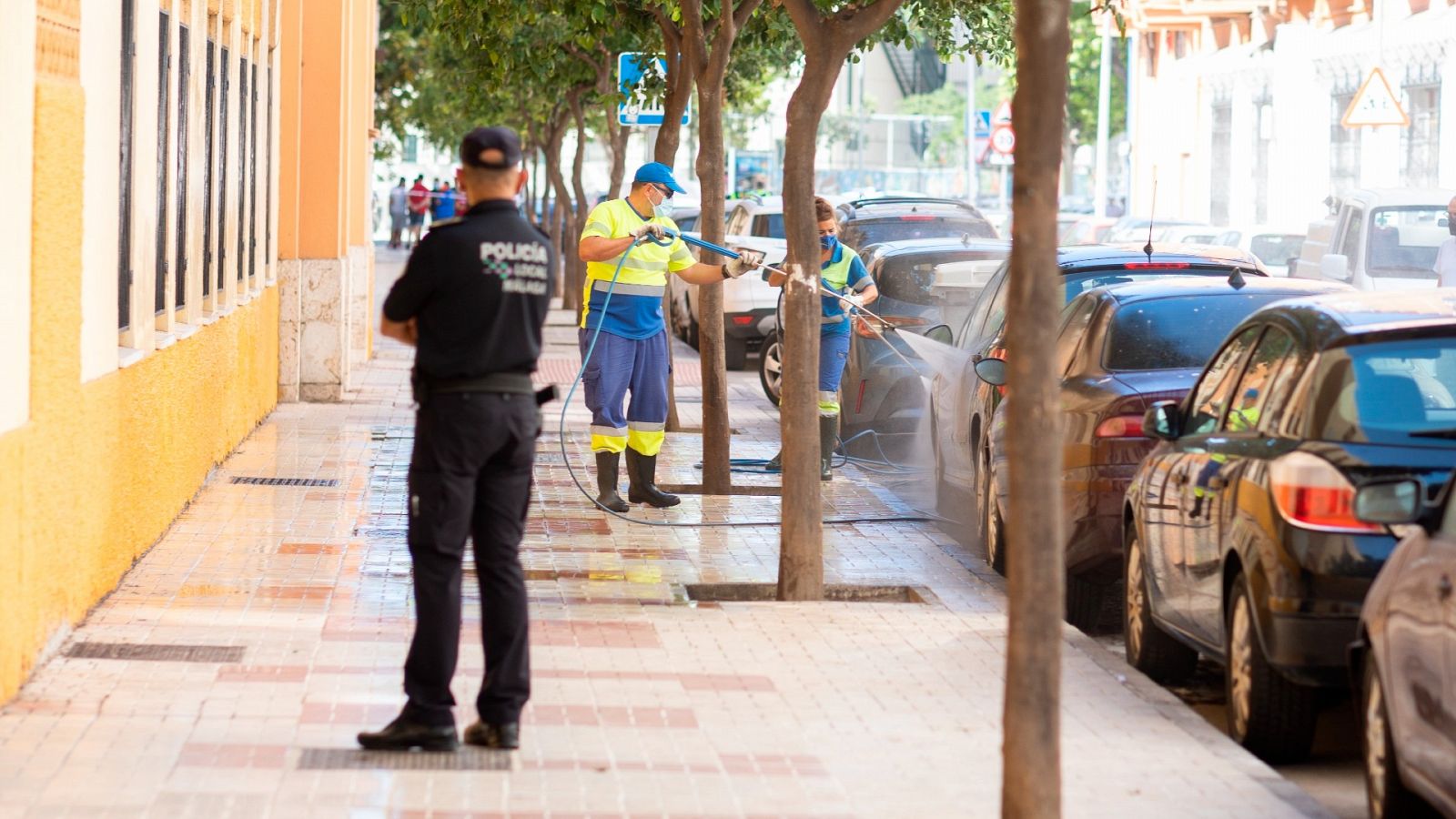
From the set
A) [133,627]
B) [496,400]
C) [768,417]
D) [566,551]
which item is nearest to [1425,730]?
[496,400]

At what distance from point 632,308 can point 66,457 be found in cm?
500

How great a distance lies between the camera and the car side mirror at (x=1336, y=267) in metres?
20.2

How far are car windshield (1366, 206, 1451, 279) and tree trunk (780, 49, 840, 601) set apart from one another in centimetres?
1148

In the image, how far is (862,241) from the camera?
22.2 meters

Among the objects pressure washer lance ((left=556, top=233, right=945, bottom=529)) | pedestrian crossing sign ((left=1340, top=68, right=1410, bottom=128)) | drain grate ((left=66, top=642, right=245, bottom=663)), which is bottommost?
drain grate ((left=66, top=642, right=245, bottom=663))

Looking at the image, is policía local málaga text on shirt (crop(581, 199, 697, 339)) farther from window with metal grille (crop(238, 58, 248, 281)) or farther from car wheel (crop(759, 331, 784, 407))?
car wheel (crop(759, 331, 784, 407))

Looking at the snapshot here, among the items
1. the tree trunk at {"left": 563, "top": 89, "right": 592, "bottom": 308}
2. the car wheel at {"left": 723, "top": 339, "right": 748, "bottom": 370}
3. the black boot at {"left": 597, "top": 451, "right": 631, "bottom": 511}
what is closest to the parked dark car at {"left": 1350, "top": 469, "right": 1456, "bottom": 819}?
the black boot at {"left": 597, "top": 451, "right": 631, "bottom": 511}

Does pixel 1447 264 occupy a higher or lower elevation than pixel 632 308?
higher

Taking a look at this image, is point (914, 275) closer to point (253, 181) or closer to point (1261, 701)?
point (253, 181)

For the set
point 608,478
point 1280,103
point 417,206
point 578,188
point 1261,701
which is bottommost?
point 1261,701

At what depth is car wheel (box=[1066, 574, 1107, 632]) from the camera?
10.4 metres

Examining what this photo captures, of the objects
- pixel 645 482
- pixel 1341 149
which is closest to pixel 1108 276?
pixel 645 482

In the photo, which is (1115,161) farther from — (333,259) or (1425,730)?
(1425,730)

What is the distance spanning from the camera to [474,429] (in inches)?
259
